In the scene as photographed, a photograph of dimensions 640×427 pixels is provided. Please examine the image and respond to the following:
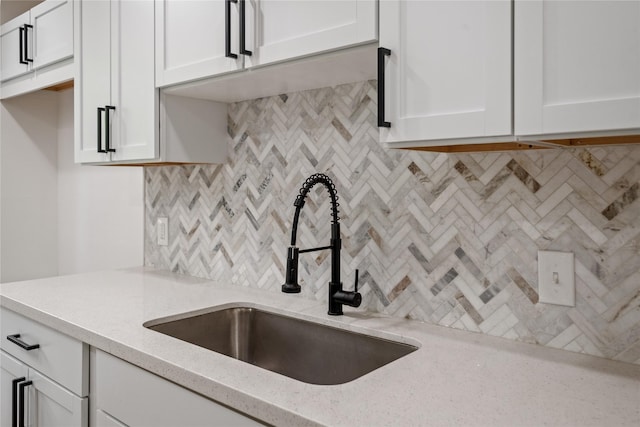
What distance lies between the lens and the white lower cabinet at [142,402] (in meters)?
1.04

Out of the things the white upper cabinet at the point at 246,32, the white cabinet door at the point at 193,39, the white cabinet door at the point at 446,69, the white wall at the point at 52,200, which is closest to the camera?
the white cabinet door at the point at 446,69

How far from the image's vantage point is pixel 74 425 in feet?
4.67

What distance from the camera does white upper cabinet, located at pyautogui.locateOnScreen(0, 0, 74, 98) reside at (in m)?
2.20

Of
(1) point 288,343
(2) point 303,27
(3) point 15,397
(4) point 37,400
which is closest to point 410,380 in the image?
(1) point 288,343

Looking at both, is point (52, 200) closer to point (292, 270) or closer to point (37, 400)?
point (37, 400)

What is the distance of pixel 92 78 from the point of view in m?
2.02

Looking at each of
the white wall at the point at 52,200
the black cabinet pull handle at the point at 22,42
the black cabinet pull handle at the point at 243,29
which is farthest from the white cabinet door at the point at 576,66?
the black cabinet pull handle at the point at 22,42

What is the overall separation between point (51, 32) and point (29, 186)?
106 centimetres

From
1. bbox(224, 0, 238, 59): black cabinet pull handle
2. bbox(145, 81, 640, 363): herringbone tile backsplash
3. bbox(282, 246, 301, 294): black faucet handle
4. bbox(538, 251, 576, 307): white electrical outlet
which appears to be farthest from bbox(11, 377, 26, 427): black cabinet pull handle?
bbox(538, 251, 576, 307): white electrical outlet

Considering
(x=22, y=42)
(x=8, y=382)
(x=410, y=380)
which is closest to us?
(x=410, y=380)

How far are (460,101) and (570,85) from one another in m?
0.21

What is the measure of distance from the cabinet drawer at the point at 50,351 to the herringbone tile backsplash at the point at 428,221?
0.67 m

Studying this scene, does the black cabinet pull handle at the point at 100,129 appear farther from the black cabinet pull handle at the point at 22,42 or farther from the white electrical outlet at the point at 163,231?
the black cabinet pull handle at the point at 22,42

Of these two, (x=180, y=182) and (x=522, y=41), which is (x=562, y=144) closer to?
(x=522, y=41)
